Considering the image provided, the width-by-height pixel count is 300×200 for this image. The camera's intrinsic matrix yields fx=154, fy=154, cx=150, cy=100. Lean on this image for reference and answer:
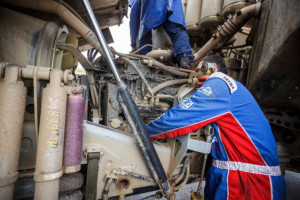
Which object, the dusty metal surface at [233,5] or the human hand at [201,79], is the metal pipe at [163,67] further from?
the dusty metal surface at [233,5]

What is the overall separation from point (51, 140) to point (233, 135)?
1221 millimetres

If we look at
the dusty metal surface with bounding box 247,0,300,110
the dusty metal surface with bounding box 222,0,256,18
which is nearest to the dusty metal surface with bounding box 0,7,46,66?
the dusty metal surface with bounding box 247,0,300,110

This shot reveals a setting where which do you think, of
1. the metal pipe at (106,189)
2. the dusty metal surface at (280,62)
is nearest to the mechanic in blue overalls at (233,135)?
the metal pipe at (106,189)

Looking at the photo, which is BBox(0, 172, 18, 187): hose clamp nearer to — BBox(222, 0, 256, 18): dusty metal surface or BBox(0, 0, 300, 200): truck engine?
BBox(0, 0, 300, 200): truck engine

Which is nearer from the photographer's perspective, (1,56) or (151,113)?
(1,56)

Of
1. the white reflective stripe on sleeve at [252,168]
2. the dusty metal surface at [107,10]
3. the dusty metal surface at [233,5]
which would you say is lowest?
the white reflective stripe on sleeve at [252,168]

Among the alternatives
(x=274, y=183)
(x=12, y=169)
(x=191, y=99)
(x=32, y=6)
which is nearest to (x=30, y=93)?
(x=12, y=169)

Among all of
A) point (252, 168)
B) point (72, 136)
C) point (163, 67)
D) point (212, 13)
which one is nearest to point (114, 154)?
point (72, 136)

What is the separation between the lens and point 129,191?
1.13m

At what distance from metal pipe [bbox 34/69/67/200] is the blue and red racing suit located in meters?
0.68

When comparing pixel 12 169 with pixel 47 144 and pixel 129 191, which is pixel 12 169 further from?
pixel 129 191

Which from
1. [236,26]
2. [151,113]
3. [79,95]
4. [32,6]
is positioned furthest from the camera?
[236,26]

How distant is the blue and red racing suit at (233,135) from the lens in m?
1.14

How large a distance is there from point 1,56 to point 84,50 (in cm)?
237
